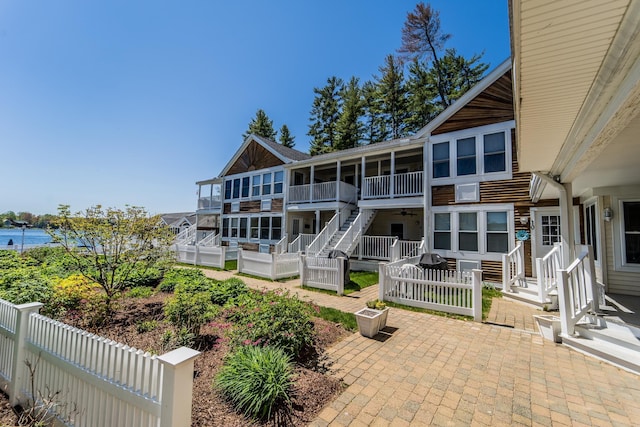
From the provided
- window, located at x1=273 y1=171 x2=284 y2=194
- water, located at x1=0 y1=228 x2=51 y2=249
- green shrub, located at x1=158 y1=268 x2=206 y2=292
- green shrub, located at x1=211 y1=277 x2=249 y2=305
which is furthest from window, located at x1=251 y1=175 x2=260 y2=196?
green shrub, located at x1=211 y1=277 x2=249 y2=305

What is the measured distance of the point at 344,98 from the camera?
30.5 m

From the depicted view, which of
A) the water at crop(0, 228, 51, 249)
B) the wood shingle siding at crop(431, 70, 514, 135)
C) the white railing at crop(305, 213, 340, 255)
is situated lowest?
the water at crop(0, 228, 51, 249)

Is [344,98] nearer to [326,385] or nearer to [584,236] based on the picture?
[584,236]

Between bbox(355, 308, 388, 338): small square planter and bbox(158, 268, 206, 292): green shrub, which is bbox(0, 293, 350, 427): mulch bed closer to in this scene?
bbox(355, 308, 388, 338): small square planter

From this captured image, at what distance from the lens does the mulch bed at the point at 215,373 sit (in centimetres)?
253

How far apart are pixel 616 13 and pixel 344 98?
3152cm

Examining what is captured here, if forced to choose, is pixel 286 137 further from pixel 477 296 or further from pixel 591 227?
pixel 477 296

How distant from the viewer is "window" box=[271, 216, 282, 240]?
16.9 metres

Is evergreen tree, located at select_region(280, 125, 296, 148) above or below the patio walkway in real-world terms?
above

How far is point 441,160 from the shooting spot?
11.1 m

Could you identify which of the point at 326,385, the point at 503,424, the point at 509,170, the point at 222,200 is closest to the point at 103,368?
the point at 326,385

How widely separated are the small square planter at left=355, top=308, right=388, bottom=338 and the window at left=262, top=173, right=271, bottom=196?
1407 centimetres

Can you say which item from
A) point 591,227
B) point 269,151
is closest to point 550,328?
point 591,227

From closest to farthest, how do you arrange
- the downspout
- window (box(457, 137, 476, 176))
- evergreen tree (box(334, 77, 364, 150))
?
the downspout < window (box(457, 137, 476, 176)) < evergreen tree (box(334, 77, 364, 150))
